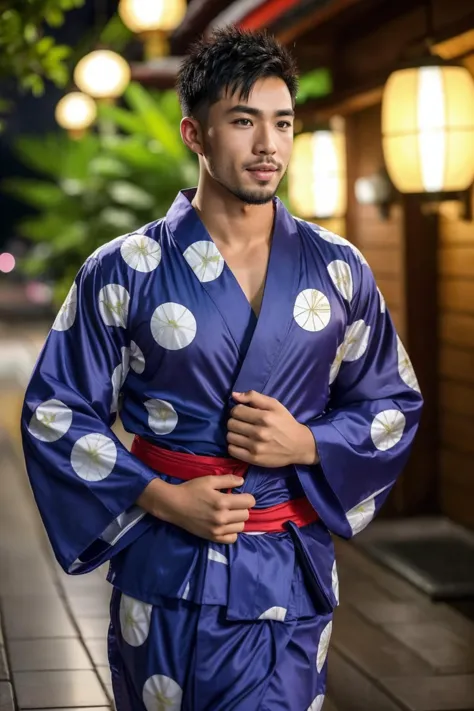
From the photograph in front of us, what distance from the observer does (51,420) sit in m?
3.04

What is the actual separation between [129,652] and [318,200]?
6354 millimetres

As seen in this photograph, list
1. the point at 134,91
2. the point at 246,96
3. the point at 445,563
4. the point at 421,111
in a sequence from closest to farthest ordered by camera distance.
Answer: the point at 246,96 → the point at 421,111 → the point at 445,563 → the point at 134,91

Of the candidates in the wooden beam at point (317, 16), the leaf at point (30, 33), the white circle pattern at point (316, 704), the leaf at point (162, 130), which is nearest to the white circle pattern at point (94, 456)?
the white circle pattern at point (316, 704)

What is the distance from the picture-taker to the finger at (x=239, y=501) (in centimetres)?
290

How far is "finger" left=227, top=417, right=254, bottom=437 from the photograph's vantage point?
9.56 ft

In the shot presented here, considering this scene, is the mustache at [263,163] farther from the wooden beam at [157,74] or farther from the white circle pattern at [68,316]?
the wooden beam at [157,74]

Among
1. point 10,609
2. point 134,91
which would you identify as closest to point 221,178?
point 10,609

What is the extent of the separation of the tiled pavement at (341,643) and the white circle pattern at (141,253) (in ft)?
7.94

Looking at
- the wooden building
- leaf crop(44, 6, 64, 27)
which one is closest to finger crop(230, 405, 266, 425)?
leaf crop(44, 6, 64, 27)

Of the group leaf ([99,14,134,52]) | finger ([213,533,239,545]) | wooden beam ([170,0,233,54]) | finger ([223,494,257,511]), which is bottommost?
finger ([213,533,239,545])

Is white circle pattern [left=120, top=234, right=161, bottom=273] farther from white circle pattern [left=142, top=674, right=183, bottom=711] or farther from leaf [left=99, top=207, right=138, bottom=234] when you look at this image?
leaf [left=99, top=207, right=138, bottom=234]

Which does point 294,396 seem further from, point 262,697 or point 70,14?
point 70,14

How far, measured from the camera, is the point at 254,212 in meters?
3.12

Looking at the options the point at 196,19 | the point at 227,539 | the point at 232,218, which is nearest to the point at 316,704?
the point at 227,539
